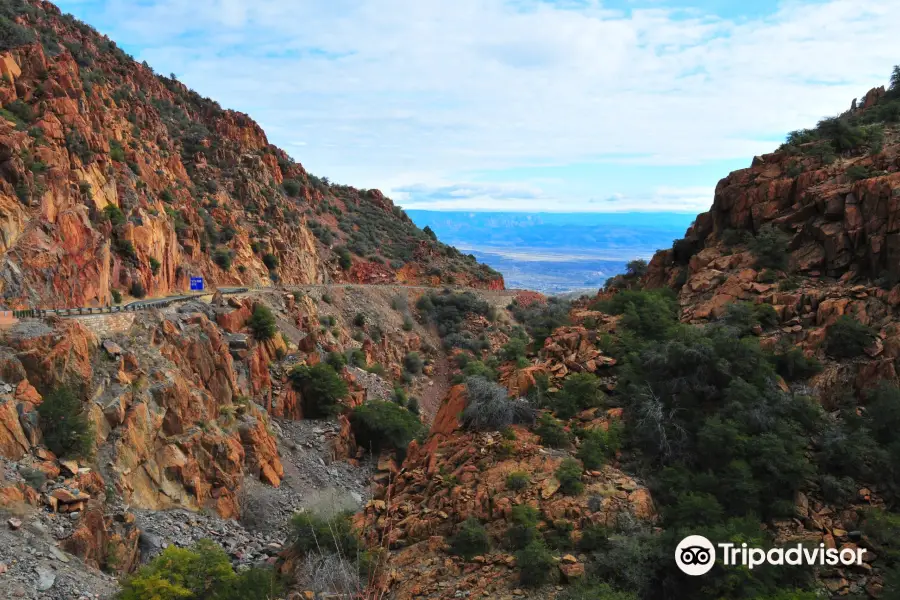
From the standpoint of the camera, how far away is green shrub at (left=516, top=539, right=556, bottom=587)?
11.3 metres

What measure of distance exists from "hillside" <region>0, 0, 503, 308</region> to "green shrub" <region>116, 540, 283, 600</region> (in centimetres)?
1293

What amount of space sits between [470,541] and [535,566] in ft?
5.11

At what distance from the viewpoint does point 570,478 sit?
42.9ft

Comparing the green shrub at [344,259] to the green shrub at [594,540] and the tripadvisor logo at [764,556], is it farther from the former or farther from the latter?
the tripadvisor logo at [764,556]

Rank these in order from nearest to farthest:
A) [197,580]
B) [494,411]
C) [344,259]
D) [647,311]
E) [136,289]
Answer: [494,411] → [197,580] → [647,311] → [136,289] → [344,259]

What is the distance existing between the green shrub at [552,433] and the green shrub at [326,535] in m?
4.74

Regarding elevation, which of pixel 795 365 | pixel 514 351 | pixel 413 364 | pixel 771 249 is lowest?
pixel 413 364

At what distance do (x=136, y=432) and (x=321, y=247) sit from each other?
138 ft

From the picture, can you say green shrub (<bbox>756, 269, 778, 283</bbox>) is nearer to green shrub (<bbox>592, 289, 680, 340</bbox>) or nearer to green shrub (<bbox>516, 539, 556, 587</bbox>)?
green shrub (<bbox>592, 289, 680, 340</bbox>)

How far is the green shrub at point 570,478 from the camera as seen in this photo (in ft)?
42.9

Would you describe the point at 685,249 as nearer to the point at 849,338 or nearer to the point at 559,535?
the point at 849,338

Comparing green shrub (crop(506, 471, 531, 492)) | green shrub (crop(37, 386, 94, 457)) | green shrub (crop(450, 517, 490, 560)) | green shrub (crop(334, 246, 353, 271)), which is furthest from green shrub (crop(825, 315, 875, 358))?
green shrub (crop(334, 246, 353, 271))

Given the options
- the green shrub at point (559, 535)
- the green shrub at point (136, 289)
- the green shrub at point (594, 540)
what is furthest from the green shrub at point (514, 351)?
the green shrub at point (136, 289)

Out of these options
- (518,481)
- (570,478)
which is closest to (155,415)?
(518,481)
